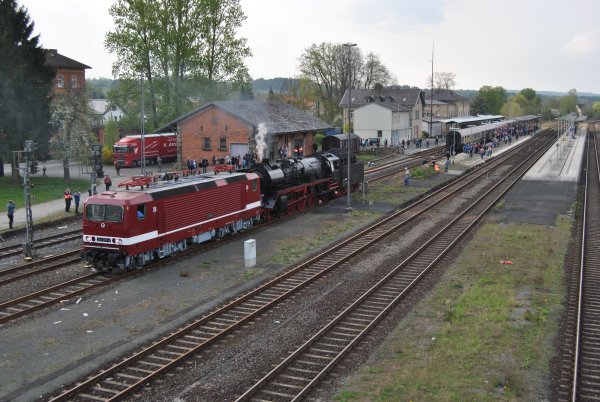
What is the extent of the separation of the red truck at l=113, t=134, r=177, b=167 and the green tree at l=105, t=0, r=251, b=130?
10.8 feet

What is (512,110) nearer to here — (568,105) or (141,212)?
(568,105)

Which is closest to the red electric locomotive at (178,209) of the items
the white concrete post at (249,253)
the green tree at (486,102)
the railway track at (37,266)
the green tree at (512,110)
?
the railway track at (37,266)

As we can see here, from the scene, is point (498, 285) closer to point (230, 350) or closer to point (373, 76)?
point (230, 350)

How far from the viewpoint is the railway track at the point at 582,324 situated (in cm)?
1152

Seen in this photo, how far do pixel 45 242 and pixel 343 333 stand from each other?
15674mm

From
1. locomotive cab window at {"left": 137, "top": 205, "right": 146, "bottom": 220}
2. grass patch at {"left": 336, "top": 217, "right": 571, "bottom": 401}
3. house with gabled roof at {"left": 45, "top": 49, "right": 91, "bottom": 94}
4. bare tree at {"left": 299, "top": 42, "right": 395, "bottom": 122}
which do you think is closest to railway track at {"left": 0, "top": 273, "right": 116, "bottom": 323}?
locomotive cab window at {"left": 137, "top": 205, "right": 146, "bottom": 220}

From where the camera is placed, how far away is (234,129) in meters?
46.5

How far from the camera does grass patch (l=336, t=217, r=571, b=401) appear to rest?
36.7 feet

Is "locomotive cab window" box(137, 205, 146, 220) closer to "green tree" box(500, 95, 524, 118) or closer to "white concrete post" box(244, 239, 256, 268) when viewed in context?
"white concrete post" box(244, 239, 256, 268)

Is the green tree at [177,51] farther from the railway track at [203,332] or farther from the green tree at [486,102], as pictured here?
the green tree at [486,102]

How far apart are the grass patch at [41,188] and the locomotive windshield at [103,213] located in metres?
15.0

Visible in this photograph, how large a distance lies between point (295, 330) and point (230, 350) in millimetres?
1945

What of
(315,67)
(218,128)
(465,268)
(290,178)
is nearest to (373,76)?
(315,67)

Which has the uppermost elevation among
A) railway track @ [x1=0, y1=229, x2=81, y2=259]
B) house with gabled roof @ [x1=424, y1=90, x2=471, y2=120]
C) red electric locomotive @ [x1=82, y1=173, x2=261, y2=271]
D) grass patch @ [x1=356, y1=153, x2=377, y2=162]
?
house with gabled roof @ [x1=424, y1=90, x2=471, y2=120]
